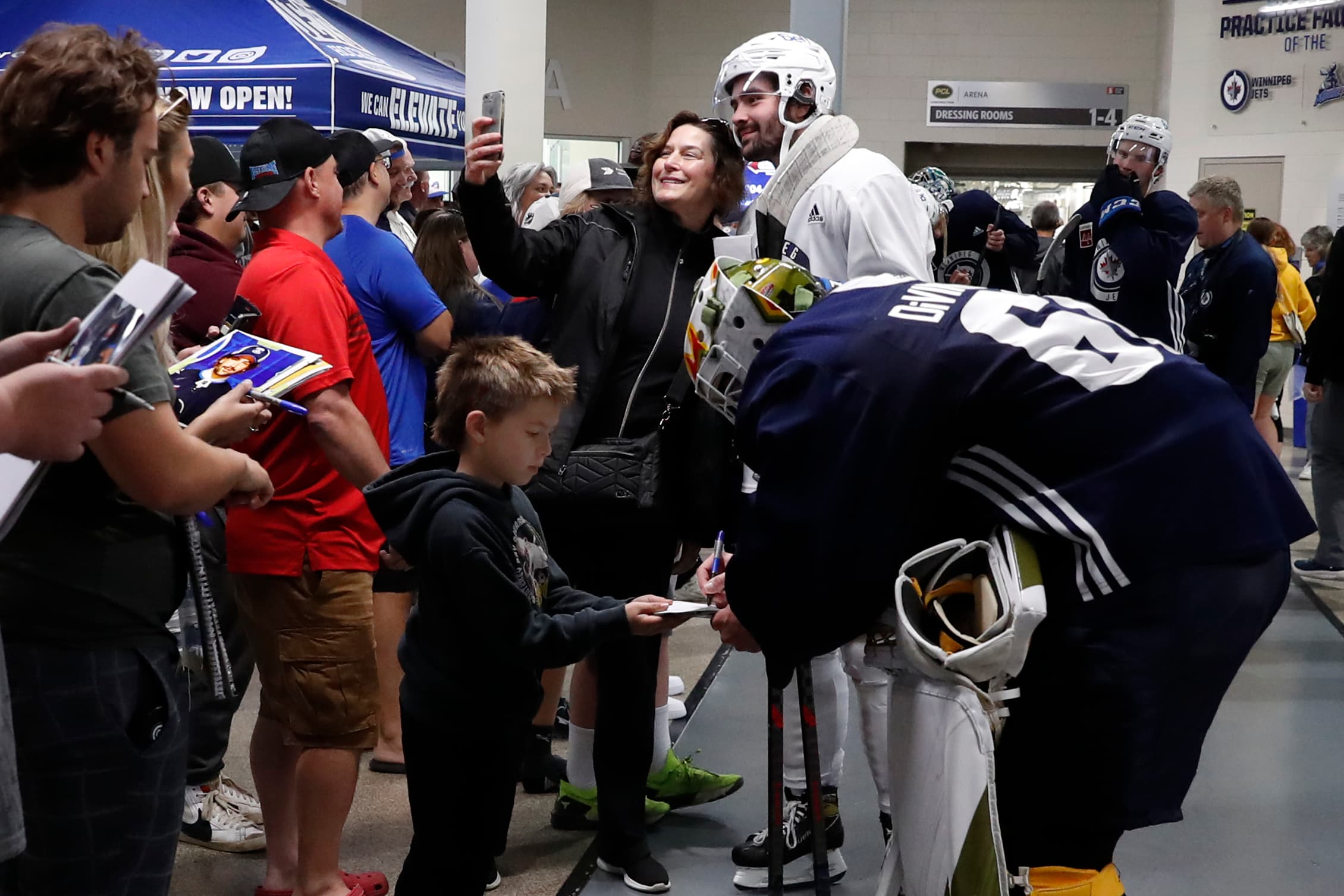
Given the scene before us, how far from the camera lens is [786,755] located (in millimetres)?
3248

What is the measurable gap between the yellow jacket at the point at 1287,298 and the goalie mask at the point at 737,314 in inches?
308

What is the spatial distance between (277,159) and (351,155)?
28.4 inches

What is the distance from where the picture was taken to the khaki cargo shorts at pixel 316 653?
2.80 metres

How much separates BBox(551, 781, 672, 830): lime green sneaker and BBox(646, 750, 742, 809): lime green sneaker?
0.07 m

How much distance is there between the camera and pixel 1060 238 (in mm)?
6617

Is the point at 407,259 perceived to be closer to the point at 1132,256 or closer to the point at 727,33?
the point at 1132,256

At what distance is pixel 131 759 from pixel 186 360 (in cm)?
81

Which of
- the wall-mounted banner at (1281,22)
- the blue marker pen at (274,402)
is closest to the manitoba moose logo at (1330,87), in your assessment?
the wall-mounted banner at (1281,22)

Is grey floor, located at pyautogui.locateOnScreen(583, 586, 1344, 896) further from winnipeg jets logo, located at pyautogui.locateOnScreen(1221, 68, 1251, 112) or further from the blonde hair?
winnipeg jets logo, located at pyautogui.locateOnScreen(1221, 68, 1251, 112)

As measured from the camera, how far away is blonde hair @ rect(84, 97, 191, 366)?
1.95 meters

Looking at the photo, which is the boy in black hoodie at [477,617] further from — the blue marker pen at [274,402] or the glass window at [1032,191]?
the glass window at [1032,191]

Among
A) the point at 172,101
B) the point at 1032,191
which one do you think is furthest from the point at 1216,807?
the point at 1032,191

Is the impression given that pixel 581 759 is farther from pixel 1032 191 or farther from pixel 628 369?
pixel 1032 191

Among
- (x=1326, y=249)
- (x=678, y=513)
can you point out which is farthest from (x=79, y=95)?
(x=1326, y=249)
